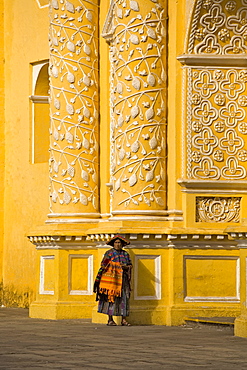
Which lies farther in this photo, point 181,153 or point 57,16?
point 57,16

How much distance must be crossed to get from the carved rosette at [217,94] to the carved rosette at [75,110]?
2226 millimetres

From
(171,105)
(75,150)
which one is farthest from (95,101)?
(171,105)

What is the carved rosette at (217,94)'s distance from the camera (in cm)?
1591

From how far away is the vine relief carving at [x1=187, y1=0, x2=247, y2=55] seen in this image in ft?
52.1

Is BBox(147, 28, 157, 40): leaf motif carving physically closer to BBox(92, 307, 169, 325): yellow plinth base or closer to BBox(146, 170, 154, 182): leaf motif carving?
BBox(146, 170, 154, 182): leaf motif carving

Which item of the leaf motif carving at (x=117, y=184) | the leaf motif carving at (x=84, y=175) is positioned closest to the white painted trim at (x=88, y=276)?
the leaf motif carving at (x=84, y=175)

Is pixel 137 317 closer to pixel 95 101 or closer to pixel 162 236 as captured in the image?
pixel 162 236

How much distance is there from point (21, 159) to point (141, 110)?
18.4ft

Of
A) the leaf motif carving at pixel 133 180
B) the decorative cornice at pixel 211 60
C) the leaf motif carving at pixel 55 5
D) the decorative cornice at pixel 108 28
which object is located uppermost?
the leaf motif carving at pixel 55 5

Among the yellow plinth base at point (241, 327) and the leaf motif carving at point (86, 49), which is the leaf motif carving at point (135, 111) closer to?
the leaf motif carving at point (86, 49)

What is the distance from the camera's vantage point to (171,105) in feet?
52.9

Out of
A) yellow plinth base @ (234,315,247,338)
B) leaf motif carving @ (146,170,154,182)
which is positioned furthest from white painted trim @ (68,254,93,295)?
yellow plinth base @ (234,315,247,338)

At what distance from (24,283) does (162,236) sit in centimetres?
564

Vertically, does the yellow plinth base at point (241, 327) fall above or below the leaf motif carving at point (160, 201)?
below
